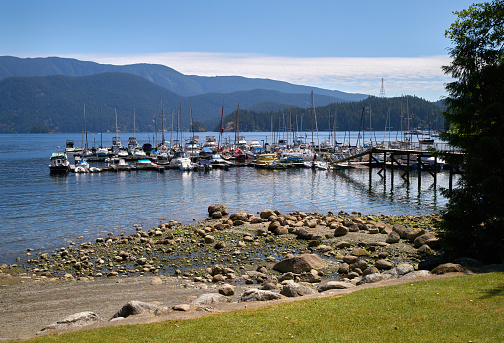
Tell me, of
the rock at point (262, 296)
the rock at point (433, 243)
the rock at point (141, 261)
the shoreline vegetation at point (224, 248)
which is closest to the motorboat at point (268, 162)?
the shoreline vegetation at point (224, 248)

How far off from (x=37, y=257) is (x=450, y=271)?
2202 cm

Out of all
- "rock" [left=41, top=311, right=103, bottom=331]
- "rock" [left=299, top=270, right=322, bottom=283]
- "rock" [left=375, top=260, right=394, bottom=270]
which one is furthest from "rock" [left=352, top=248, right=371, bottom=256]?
"rock" [left=41, top=311, right=103, bottom=331]

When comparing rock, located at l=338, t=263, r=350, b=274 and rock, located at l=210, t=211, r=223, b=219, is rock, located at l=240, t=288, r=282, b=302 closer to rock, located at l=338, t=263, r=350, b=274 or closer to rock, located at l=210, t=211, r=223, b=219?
rock, located at l=338, t=263, r=350, b=274

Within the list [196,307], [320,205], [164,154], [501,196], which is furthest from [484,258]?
[164,154]

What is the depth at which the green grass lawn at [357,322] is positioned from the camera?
10.7 metres

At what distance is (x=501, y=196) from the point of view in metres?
19.1

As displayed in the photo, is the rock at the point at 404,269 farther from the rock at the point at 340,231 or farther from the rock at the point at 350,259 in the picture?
the rock at the point at 340,231

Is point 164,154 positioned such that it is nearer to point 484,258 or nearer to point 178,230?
point 178,230

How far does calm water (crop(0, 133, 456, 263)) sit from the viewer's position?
34469mm

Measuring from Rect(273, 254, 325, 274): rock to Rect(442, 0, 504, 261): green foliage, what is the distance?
6.15 meters

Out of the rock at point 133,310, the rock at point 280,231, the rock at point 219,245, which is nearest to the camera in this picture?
the rock at point 133,310

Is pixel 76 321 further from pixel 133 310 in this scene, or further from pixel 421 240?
pixel 421 240

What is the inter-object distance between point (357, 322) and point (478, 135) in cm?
1271

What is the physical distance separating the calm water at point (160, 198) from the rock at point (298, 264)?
15583 millimetres
